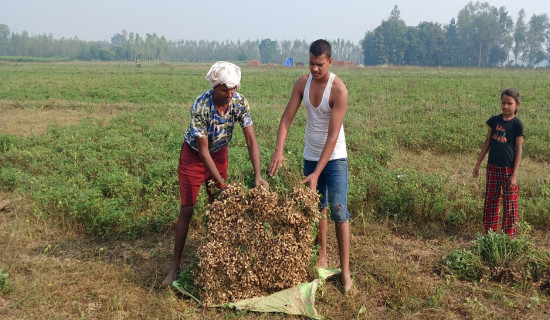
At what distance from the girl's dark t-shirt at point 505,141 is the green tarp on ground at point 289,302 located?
254cm

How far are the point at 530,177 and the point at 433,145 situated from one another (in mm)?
2366

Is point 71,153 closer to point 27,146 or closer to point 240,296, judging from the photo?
point 27,146

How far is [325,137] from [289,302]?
4.41ft

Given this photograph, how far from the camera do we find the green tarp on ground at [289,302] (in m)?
3.26

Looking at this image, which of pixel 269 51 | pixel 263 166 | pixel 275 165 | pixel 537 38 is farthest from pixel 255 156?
pixel 269 51

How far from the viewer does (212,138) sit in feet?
11.9

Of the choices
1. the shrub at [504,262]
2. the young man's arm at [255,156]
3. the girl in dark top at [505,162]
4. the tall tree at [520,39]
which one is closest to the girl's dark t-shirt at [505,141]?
the girl in dark top at [505,162]

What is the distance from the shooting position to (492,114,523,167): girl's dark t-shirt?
4.45 metres

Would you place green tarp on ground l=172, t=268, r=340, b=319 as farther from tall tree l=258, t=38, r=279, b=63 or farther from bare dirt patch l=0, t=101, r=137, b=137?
tall tree l=258, t=38, r=279, b=63

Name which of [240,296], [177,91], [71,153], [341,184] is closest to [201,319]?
[240,296]

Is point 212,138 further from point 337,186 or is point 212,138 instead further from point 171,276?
point 171,276

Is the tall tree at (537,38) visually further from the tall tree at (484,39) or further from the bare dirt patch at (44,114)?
the bare dirt patch at (44,114)

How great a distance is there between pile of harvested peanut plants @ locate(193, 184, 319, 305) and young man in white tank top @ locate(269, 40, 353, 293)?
26 centimetres

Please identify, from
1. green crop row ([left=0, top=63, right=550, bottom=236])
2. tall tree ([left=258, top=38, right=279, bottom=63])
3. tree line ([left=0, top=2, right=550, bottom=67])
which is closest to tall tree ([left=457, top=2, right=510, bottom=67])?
tree line ([left=0, top=2, right=550, bottom=67])
